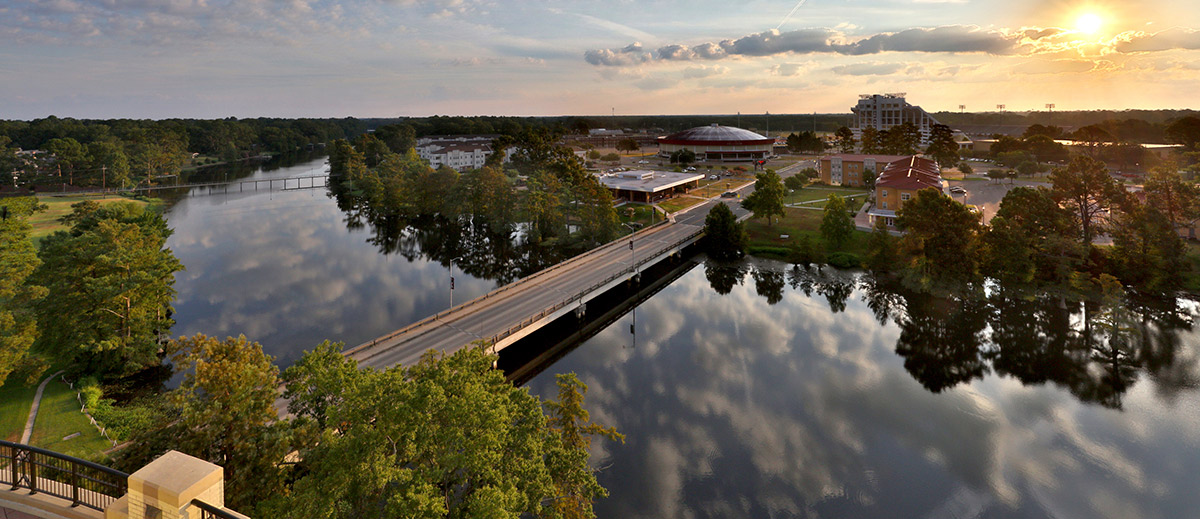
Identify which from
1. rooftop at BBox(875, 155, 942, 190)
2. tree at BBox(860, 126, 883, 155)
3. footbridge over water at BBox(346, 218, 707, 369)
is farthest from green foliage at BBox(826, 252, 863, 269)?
tree at BBox(860, 126, 883, 155)

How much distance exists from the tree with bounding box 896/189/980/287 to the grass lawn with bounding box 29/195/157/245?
78.4 meters

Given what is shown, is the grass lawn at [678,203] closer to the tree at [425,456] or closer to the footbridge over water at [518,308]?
the footbridge over water at [518,308]

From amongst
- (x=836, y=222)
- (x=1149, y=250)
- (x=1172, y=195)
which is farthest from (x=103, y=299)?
(x=1172, y=195)

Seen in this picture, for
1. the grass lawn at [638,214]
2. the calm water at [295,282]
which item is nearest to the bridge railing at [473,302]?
the calm water at [295,282]

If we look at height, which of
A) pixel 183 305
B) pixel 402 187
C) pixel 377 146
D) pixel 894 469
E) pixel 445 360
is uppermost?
pixel 377 146

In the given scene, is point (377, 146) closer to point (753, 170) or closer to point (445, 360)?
point (753, 170)

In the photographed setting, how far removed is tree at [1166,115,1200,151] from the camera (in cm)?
11205

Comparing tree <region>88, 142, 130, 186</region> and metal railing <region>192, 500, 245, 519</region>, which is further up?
tree <region>88, 142, 130, 186</region>

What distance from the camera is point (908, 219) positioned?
173 ft

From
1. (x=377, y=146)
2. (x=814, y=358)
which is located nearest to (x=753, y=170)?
(x=377, y=146)

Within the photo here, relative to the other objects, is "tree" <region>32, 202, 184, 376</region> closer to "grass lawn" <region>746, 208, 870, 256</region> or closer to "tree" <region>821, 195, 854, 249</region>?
Answer: "grass lawn" <region>746, 208, 870, 256</region>

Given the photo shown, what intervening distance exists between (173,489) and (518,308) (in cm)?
3499

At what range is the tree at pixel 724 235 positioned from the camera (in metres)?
67.3

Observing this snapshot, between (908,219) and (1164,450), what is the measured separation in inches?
1061
